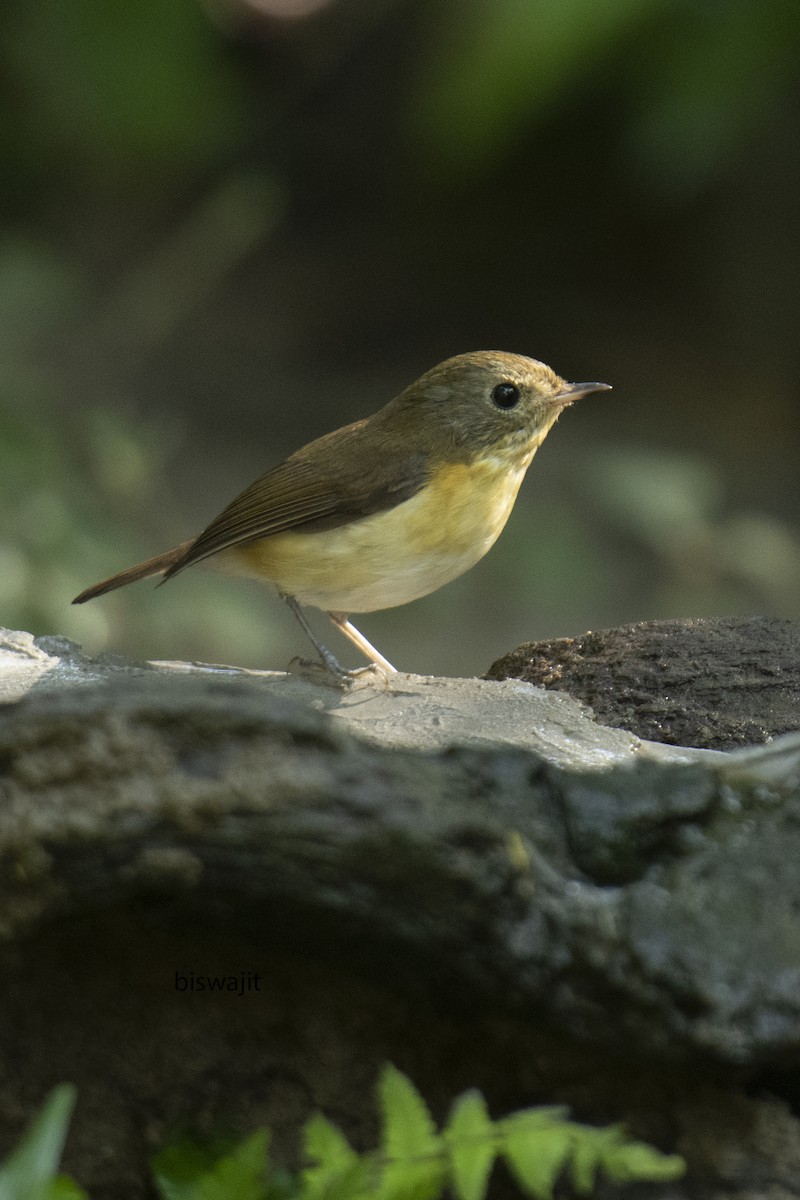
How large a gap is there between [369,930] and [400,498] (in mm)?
1714

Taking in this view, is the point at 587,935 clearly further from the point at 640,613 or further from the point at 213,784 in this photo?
the point at 640,613

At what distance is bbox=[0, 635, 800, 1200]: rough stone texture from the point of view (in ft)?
6.00

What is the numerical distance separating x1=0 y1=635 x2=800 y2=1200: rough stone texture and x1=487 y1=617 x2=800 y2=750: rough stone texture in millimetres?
548

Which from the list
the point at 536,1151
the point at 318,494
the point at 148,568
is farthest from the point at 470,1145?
the point at 148,568

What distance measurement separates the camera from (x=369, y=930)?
1.88 meters

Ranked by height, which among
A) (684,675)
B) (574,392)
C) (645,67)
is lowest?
(684,675)

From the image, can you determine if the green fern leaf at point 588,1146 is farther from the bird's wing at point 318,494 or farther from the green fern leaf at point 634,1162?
the bird's wing at point 318,494

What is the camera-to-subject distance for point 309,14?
8.41 metres

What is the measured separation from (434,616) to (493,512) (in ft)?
6.78

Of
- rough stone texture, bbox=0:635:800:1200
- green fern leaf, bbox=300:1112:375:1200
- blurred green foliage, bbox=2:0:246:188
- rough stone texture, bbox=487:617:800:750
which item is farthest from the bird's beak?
blurred green foliage, bbox=2:0:246:188

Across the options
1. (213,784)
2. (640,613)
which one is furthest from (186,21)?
(213,784)

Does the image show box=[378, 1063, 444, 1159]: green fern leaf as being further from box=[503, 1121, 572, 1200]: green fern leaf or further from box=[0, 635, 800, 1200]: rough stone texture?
box=[0, 635, 800, 1200]: rough stone texture

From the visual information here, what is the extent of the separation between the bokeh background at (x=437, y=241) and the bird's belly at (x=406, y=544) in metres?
2.00

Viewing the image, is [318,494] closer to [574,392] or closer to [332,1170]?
[574,392]
